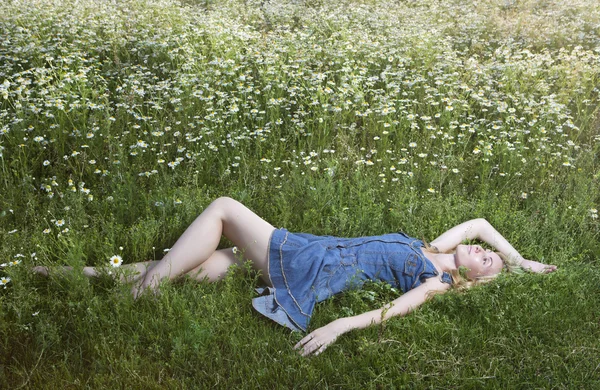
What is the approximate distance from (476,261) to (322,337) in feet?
3.66

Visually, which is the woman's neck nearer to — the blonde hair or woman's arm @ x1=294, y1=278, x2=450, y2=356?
the blonde hair

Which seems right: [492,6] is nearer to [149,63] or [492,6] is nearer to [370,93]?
[370,93]

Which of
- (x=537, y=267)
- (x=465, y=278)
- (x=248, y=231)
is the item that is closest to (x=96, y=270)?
(x=248, y=231)

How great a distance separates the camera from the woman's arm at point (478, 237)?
13.1 ft

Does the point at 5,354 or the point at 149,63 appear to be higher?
the point at 149,63

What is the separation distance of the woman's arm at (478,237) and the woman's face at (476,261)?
180mm

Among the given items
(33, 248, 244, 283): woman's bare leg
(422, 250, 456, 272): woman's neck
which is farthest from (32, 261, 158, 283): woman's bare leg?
(422, 250, 456, 272): woman's neck

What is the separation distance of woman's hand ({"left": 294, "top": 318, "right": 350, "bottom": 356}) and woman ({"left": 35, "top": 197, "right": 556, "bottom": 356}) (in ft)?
0.42

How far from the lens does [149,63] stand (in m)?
6.55

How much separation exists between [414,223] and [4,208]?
274cm

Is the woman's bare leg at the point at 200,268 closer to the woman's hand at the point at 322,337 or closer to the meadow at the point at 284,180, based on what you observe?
the meadow at the point at 284,180

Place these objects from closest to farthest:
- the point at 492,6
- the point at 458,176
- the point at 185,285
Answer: the point at 185,285, the point at 458,176, the point at 492,6

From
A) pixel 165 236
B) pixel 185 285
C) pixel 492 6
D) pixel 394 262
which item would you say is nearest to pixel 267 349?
pixel 185 285

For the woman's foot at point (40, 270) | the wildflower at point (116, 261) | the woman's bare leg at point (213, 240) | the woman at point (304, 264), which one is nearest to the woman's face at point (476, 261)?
the woman at point (304, 264)
